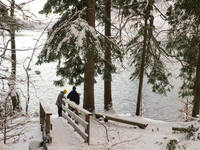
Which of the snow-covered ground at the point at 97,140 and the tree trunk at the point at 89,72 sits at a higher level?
the tree trunk at the point at 89,72

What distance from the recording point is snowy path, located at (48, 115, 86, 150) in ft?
18.5

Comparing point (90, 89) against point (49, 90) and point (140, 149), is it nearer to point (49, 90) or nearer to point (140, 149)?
point (140, 149)

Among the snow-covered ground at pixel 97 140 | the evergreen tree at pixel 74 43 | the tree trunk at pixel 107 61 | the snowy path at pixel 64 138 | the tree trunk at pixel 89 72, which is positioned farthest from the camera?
the tree trunk at pixel 107 61

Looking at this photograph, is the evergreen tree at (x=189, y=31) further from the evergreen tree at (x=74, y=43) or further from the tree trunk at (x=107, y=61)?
the tree trunk at (x=107, y=61)

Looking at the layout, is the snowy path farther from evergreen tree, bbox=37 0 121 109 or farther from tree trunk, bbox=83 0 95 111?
tree trunk, bbox=83 0 95 111

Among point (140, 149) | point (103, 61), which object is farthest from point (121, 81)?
point (140, 149)

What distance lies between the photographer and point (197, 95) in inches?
421

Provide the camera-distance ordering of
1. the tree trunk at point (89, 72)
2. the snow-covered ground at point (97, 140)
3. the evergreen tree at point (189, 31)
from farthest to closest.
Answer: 1. the tree trunk at point (89, 72)
2. the evergreen tree at point (189, 31)
3. the snow-covered ground at point (97, 140)

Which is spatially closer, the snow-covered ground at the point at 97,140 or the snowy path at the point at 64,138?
the snowy path at the point at 64,138

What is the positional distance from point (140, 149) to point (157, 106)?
1814 centimetres

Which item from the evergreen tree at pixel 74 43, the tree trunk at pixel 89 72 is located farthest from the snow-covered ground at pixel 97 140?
the evergreen tree at pixel 74 43

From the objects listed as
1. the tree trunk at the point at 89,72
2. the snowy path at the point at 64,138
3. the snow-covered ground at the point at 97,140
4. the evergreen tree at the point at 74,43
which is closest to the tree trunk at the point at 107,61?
the evergreen tree at the point at 74,43

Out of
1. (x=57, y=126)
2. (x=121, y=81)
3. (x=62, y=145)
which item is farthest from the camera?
(x=121, y=81)

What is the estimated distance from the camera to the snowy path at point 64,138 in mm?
5629
